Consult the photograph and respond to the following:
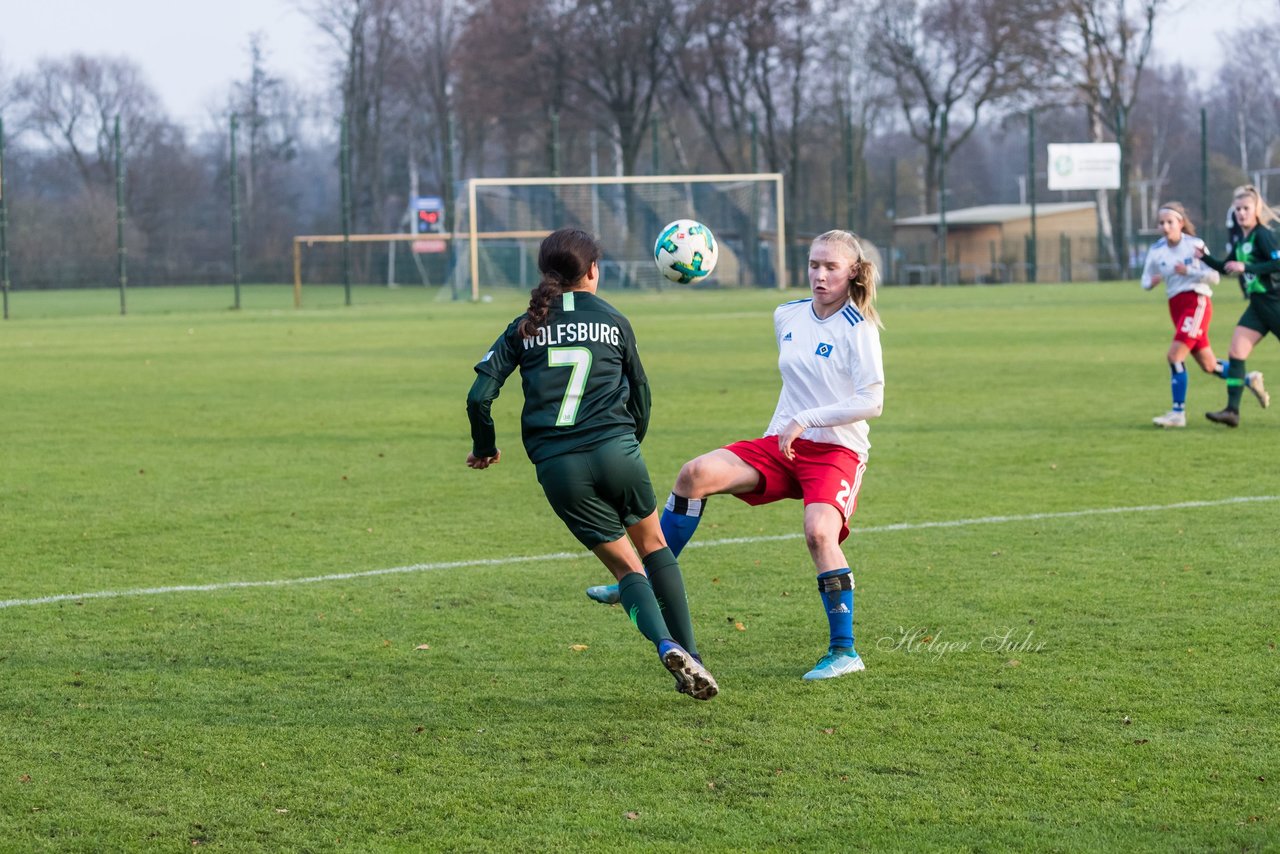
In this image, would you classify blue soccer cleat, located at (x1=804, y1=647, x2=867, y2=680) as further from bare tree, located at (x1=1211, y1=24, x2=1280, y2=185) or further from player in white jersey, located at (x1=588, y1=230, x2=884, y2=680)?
bare tree, located at (x1=1211, y1=24, x2=1280, y2=185)

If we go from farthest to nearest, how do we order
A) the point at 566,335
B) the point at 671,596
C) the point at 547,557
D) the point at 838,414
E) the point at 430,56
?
the point at 430,56, the point at 547,557, the point at 838,414, the point at 671,596, the point at 566,335

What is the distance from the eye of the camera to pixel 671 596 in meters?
5.04

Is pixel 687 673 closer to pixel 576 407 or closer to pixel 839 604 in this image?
pixel 839 604

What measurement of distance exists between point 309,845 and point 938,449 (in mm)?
7950

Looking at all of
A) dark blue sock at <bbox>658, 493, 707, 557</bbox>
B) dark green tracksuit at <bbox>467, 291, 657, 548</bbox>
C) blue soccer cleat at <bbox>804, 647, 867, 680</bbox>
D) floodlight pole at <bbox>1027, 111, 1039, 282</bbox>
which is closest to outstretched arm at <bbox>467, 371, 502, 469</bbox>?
dark green tracksuit at <bbox>467, 291, 657, 548</bbox>

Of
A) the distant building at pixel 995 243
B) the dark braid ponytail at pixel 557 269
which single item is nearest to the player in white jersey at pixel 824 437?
the dark braid ponytail at pixel 557 269

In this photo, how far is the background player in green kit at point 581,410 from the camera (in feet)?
16.0

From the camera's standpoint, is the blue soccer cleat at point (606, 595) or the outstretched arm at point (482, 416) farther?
the blue soccer cleat at point (606, 595)

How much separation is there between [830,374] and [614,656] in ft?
4.29

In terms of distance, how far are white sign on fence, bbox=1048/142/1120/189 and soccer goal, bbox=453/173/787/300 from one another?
14512 mm

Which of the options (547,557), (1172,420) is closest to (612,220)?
(1172,420)

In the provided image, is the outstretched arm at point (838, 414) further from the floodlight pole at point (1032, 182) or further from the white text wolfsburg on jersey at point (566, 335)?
the floodlight pole at point (1032, 182)

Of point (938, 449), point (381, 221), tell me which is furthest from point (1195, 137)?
point (938, 449)

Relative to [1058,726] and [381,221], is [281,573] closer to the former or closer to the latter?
[1058,726]
